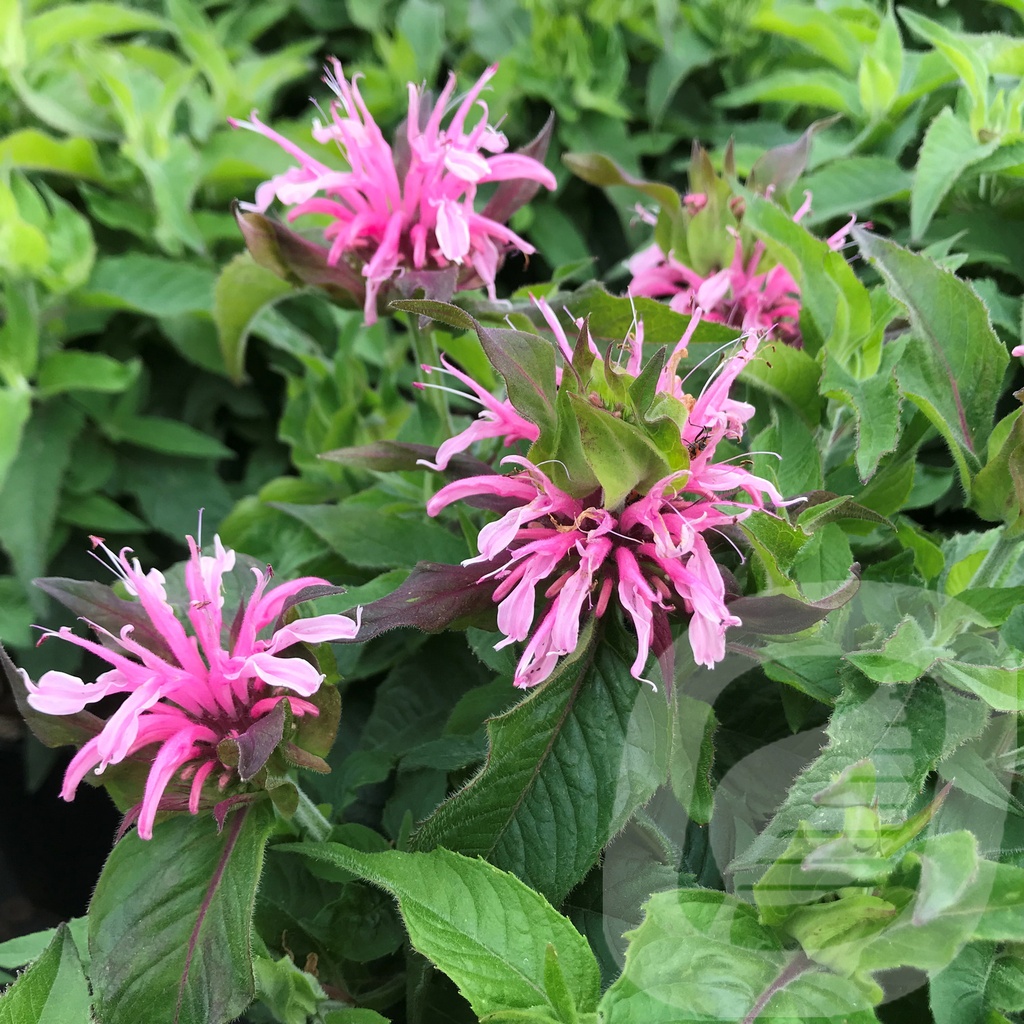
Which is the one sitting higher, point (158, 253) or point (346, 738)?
point (158, 253)

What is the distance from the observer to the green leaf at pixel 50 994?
0.34 m

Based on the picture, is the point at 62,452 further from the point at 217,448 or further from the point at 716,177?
the point at 716,177

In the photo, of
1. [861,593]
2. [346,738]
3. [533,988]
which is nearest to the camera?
[533,988]

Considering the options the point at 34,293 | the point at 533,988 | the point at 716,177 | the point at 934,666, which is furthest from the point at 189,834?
the point at 34,293

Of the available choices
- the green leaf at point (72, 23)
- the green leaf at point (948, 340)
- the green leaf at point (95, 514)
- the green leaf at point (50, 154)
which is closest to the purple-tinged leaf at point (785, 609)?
the green leaf at point (948, 340)

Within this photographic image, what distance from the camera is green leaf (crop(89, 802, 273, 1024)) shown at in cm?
34

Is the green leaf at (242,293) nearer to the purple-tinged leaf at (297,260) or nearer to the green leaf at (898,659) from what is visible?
the purple-tinged leaf at (297,260)

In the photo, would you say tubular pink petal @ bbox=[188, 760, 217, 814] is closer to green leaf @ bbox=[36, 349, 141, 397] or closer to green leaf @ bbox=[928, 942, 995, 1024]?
green leaf @ bbox=[928, 942, 995, 1024]

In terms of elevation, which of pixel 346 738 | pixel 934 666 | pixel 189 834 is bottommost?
pixel 346 738

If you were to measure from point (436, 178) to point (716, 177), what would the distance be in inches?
6.0

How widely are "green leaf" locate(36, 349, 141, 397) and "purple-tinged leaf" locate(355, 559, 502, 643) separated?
1.61 feet

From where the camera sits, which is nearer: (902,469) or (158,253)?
(902,469)

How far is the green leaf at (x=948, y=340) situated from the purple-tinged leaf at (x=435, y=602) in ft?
Result: 0.66

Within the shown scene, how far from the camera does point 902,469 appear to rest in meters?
0.43
